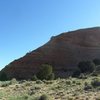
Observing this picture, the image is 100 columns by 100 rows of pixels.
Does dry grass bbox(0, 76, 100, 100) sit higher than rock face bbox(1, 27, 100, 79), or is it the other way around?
rock face bbox(1, 27, 100, 79)

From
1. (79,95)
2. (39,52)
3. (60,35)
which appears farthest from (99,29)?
(79,95)

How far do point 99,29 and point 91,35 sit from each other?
318 centimetres

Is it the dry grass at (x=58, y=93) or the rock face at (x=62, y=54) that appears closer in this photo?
the dry grass at (x=58, y=93)

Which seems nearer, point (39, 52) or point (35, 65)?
point (35, 65)

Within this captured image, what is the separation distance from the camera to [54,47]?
104 m

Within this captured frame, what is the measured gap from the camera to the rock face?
91188 millimetres

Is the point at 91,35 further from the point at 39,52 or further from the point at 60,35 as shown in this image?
the point at 39,52

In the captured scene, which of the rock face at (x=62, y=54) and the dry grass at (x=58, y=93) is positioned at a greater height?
the rock face at (x=62, y=54)

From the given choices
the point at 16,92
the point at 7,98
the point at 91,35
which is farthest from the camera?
the point at 91,35

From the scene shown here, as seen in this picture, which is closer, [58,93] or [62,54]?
[58,93]

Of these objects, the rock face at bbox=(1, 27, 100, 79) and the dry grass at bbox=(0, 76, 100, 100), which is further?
the rock face at bbox=(1, 27, 100, 79)

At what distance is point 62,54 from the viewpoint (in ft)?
325

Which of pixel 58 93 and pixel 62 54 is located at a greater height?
pixel 62 54

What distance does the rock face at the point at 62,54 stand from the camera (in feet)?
299
